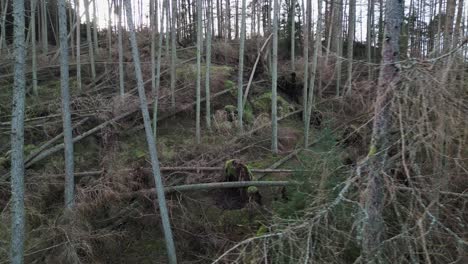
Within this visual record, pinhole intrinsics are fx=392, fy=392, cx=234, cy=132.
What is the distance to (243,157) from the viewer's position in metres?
11.9

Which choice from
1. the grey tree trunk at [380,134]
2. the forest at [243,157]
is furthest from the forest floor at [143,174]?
the grey tree trunk at [380,134]

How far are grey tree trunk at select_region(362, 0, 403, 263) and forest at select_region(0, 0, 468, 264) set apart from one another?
0.6 inches

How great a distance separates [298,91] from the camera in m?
17.3

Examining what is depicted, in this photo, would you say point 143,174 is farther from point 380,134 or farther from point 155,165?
point 380,134

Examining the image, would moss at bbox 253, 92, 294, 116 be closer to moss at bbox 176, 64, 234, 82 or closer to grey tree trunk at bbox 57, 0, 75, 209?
moss at bbox 176, 64, 234, 82

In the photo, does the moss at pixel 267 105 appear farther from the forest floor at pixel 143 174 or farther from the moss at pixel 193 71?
the moss at pixel 193 71

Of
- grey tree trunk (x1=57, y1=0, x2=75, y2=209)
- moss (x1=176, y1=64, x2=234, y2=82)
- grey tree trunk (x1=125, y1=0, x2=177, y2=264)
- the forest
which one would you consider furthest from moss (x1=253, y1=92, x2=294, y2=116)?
grey tree trunk (x1=57, y1=0, x2=75, y2=209)

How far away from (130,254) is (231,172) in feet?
10.2

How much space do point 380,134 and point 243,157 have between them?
313 inches

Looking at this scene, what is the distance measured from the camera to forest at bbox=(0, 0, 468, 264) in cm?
363

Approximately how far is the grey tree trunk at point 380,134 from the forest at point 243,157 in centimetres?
2

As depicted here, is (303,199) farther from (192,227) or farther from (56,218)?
(56,218)

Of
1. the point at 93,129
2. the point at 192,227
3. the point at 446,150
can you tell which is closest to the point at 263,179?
the point at 192,227

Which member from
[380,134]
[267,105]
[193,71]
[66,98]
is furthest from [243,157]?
[380,134]
